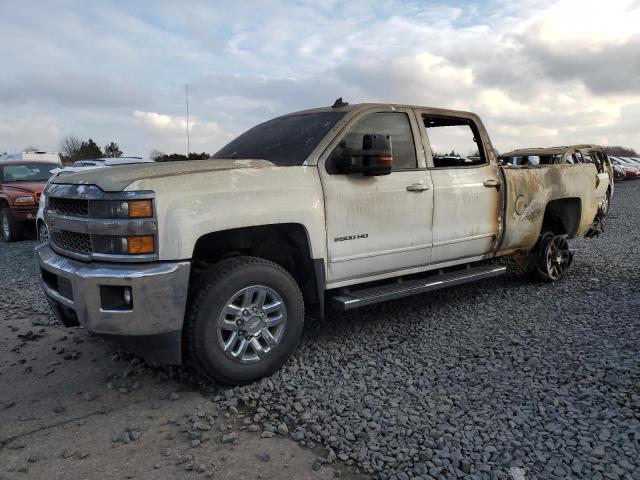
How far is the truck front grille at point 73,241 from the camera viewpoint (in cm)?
339

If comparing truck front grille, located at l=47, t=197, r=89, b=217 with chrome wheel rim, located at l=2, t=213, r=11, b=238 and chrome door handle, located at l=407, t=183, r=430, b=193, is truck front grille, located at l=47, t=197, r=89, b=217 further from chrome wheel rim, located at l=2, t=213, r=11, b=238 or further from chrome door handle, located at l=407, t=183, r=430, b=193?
chrome wheel rim, located at l=2, t=213, r=11, b=238

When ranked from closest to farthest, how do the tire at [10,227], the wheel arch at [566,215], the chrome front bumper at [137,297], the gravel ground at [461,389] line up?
1. the gravel ground at [461,389]
2. the chrome front bumper at [137,297]
3. the wheel arch at [566,215]
4. the tire at [10,227]

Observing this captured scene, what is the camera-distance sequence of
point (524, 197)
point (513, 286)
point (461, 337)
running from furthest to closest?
point (513, 286), point (524, 197), point (461, 337)

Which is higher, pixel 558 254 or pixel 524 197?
pixel 524 197

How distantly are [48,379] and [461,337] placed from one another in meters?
3.30

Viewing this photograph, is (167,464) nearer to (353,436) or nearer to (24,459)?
(24,459)

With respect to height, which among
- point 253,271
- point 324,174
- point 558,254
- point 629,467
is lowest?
point 629,467

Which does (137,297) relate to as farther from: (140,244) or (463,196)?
(463,196)

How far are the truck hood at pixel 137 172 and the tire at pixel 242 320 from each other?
0.66 metres

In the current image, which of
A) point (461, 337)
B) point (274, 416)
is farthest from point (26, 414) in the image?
point (461, 337)

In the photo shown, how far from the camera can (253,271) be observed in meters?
3.46

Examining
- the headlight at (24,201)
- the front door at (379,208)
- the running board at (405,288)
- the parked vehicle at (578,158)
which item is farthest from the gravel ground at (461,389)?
the parked vehicle at (578,158)

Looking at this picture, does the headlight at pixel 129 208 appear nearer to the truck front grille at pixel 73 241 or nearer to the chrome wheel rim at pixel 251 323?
Result: the truck front grille at pixel 73 241

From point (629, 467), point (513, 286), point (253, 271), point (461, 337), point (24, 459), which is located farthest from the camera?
point (513, 286)
